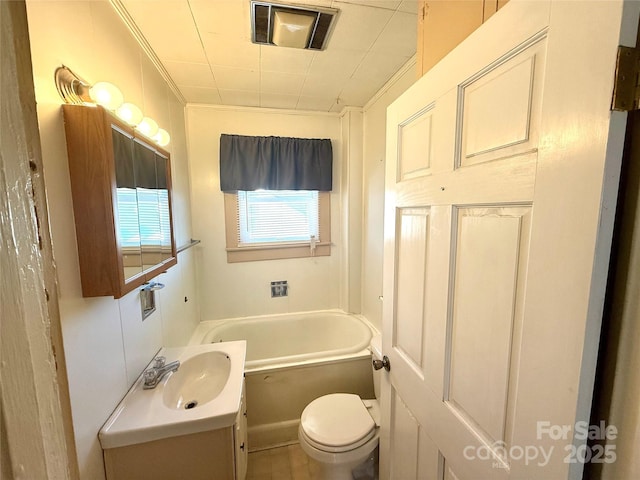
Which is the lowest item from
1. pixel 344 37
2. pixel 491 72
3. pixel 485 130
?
pixel 485 130

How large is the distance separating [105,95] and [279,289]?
1.99m

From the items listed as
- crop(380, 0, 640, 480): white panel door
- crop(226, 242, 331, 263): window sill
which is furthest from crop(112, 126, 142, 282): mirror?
crop(226, 242, 331, 263): window sill

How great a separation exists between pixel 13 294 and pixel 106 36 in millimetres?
1359

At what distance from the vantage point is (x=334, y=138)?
2.58 metres

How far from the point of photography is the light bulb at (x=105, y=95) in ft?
3.07

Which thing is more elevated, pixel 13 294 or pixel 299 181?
pixel 299 181

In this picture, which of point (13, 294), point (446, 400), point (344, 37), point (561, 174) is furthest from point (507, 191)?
point (344, 37)

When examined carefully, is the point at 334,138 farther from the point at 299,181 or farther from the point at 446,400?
the point at 446,400

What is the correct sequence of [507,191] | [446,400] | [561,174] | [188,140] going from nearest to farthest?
[561,174]
[507,191]
[446,400]
[188,140]

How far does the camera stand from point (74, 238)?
0.87 metres

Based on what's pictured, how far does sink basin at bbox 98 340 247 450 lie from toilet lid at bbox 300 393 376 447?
48 centimetres

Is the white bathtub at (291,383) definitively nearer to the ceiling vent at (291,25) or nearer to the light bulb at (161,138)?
the light bulb at (161,138)

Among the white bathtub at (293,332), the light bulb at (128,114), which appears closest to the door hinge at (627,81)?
the light bulb at (128,114)

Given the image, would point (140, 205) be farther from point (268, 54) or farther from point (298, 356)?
point (298, 356)
